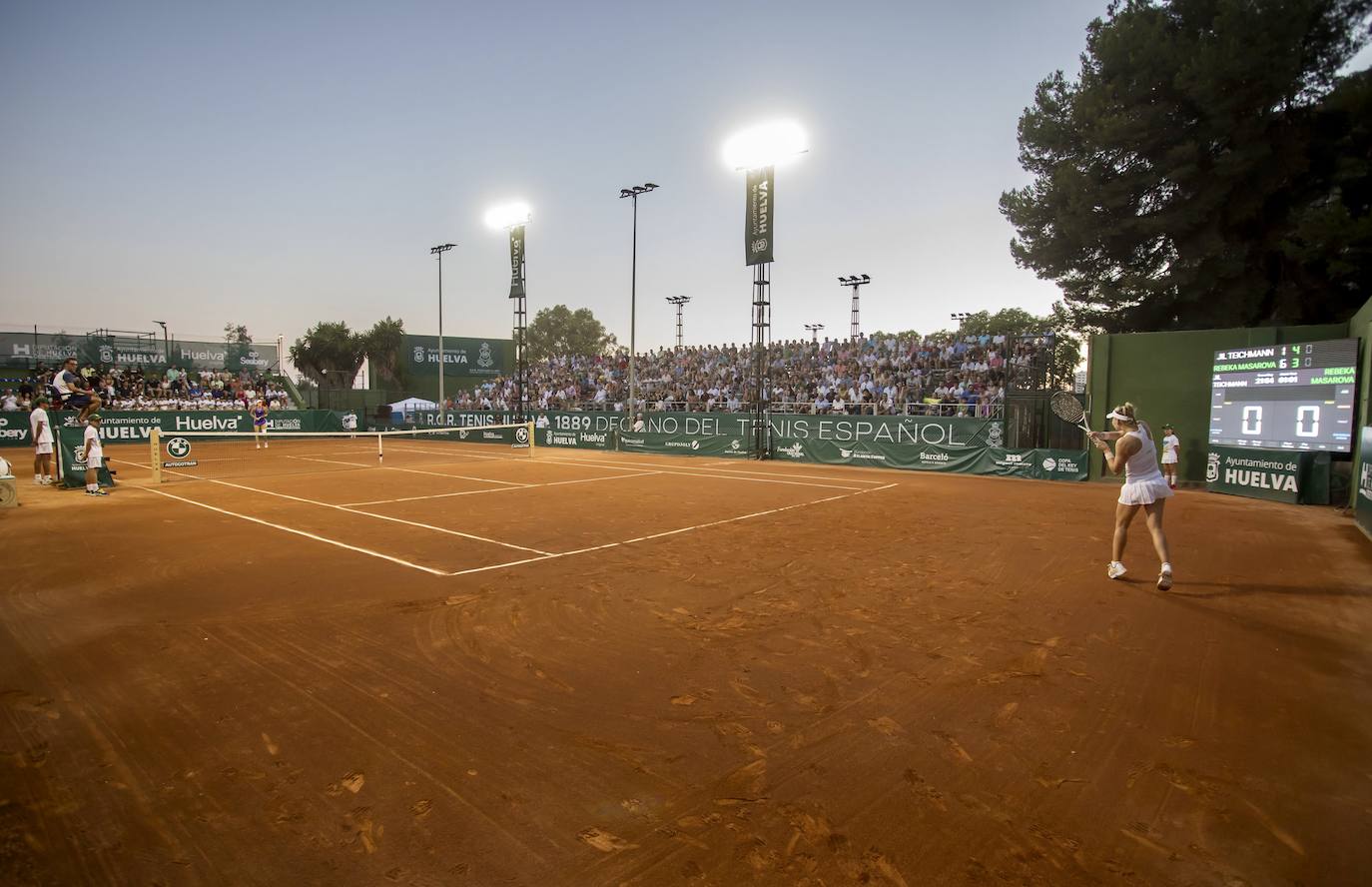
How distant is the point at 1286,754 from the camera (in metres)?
4.11

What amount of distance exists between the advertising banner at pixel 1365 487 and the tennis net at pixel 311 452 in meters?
22.4

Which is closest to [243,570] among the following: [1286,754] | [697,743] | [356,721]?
[356,721]

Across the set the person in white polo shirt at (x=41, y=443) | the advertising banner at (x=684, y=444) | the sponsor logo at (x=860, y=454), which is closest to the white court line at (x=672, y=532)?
the sponsor logo at (x=860, y=454)

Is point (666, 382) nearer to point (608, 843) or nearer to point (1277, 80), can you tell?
point (1277, 80)

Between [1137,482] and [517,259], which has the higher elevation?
[517,259]

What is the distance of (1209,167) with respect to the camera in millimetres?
23469

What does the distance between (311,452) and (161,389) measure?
56.6 ft

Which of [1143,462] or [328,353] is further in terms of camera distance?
[328,353]

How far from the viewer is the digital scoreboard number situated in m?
14.7

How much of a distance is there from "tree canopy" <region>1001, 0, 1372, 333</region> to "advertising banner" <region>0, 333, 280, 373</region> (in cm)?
4724

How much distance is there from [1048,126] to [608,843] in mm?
31105

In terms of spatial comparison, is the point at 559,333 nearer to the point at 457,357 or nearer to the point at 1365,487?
the point at 457,357

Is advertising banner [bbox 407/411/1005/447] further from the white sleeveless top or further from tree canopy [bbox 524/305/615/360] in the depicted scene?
tree canopy [bbox 524/305/615/360]

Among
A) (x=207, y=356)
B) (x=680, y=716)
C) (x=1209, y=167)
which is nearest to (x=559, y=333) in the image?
(x=207, y=356)
